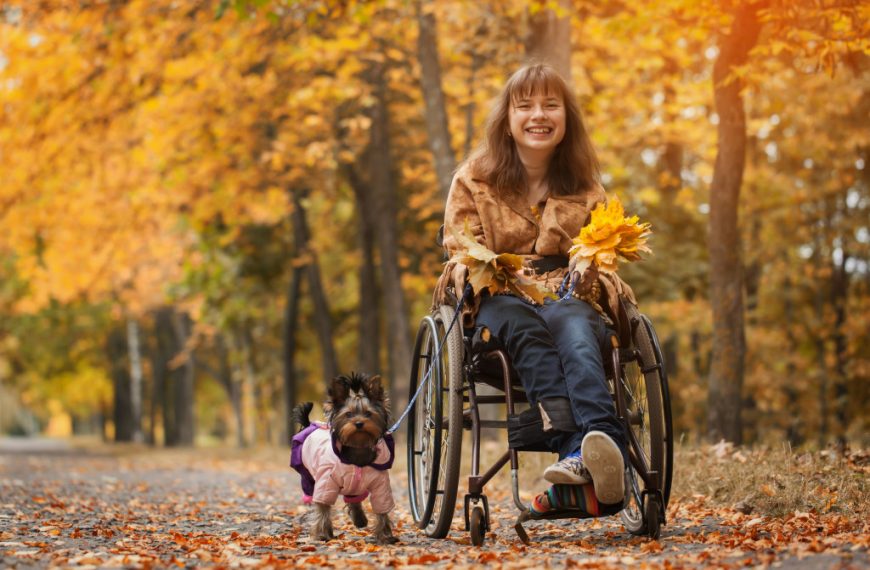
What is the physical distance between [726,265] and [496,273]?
4205 mm

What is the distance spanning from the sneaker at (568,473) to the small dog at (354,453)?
0.98m

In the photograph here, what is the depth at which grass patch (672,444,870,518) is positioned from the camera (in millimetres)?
4891

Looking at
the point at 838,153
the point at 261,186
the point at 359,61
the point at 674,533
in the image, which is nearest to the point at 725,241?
the point at 674,533

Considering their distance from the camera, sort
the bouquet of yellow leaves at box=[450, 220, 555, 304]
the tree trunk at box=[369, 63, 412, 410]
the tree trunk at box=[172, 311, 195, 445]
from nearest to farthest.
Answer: the bouquet of yellow leaves at box=[450, 220, 555, 304], the tree trunk at box=[369, 63, 412, 410], the tree trunk at box=[172, 311, 195, 445]

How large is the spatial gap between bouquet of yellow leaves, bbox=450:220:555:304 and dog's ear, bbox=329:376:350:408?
2.57 ft

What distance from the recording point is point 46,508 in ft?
21.5

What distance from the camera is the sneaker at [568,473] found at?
Answer: 156 inches

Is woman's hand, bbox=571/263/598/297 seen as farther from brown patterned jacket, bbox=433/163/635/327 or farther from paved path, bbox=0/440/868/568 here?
paved path, bbox=0/440/868/568

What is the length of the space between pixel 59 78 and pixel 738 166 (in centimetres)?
783

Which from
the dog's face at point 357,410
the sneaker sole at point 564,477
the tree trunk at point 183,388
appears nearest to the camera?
the sneaker sole at point 564,477

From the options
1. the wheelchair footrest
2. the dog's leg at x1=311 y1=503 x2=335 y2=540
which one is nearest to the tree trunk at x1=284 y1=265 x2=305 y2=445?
the dog's leg at x1=311 y1=503 x2=335 y2=540

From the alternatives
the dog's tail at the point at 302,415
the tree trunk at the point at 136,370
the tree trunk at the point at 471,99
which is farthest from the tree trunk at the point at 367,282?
the tree trunk at the point at 136,370

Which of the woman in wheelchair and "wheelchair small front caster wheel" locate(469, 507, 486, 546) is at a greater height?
the woman in wheelchair

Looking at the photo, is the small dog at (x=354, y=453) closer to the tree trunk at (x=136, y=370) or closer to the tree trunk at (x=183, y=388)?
the tree trunk at (x=183, y=388)
